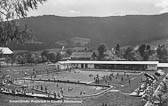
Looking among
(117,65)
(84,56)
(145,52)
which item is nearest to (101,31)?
(84,56)

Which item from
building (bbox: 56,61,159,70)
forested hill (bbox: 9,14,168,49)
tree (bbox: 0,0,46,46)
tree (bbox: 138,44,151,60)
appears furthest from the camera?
forested hill (bbox: 9,14,168,49)

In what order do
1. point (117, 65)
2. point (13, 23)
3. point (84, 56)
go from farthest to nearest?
1. point (84, 56)
2. point (117, 65)
3. point (13, 23)

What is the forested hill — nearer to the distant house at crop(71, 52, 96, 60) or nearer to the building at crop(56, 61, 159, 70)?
the distant house at crop(71, 52, 96, 60)

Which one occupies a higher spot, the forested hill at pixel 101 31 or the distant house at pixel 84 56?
the forested hill at pixel 101 31

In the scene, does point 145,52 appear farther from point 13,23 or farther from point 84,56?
point 13,23

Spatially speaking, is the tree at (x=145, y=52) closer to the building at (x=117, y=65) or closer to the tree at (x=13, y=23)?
the building at (x=117, y=65)

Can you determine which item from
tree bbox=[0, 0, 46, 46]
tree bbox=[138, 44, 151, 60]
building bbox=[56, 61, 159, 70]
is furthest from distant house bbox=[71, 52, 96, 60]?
tree bbox=[0, 0, 46, 46]

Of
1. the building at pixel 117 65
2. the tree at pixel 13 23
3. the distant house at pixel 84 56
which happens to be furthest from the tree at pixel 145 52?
the tree at pixel 13 23

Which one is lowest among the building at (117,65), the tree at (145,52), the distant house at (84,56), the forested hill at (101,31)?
the building at (117,65)
